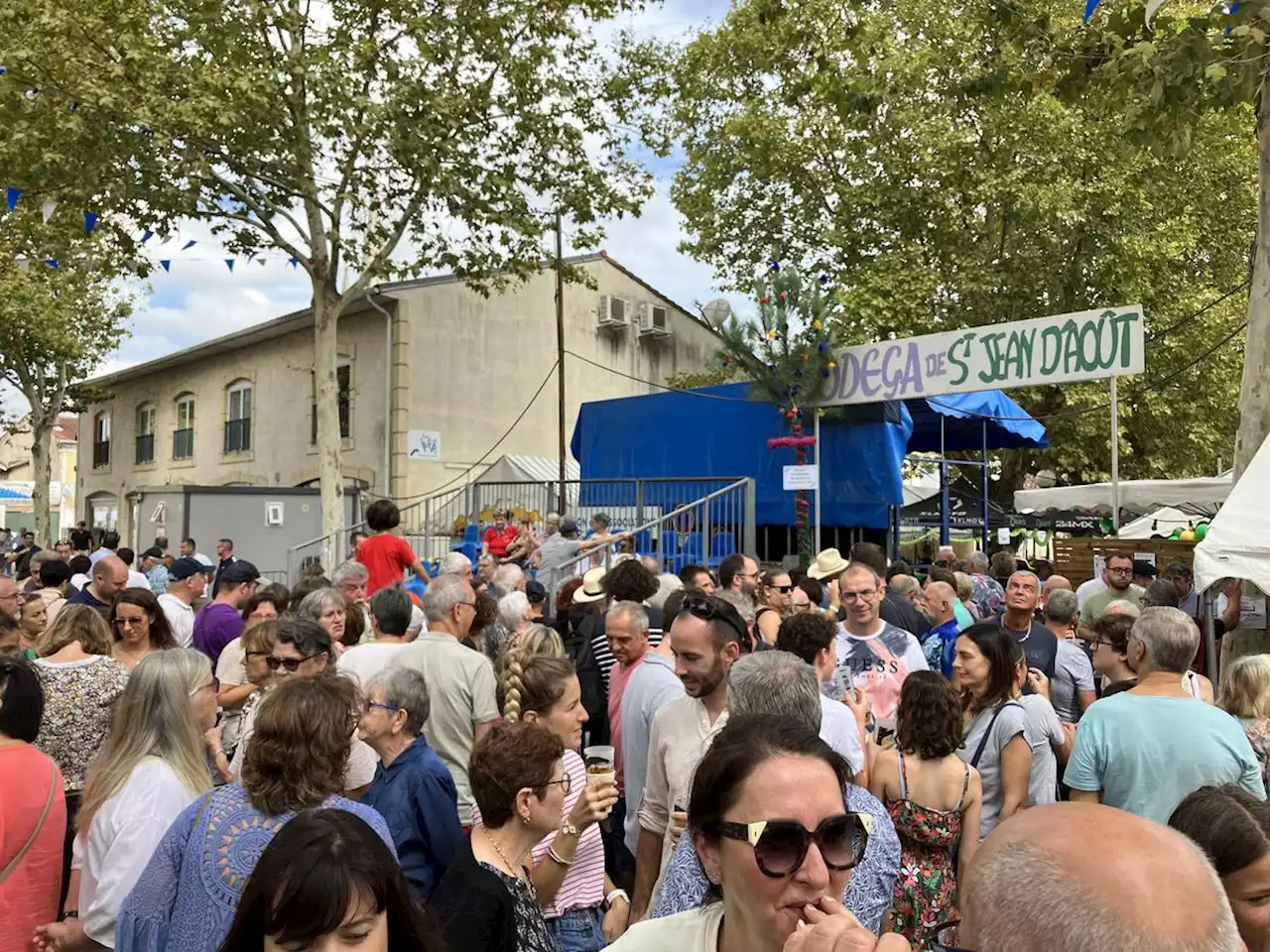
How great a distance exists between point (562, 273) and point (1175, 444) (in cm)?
1414

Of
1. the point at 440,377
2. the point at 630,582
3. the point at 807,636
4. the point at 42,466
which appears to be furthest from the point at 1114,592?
the point at 42,466

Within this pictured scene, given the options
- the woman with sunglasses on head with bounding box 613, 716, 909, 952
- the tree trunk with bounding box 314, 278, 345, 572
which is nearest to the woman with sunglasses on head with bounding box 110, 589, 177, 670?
the woman with sunglasses on head with bounding box 613, 716, 909, 952

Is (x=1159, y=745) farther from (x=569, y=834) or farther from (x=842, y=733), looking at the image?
(x=569, y=834)

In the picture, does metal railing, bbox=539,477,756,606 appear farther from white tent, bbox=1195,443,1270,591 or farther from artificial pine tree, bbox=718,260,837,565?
white tent, bbox=1195,443,1270,591

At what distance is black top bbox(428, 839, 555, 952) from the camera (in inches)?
99.6

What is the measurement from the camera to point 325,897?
192cm

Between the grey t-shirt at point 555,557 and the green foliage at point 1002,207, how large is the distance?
11.0m

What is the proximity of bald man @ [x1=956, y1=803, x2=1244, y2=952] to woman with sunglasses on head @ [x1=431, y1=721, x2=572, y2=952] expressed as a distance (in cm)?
155

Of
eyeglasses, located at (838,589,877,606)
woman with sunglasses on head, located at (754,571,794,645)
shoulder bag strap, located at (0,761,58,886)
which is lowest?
shoulder bag strap, located at (0,761,58,886)

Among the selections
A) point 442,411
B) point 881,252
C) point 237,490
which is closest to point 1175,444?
point 881,252

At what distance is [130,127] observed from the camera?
619 inches

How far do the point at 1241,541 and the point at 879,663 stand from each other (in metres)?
2.58

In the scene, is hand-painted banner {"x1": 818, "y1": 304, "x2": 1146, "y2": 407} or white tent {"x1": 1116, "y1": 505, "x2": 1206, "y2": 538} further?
white tent {"x1": 1116, "y1": 505, "x2": 1206, "y2": 538}

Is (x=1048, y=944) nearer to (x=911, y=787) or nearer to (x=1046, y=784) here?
(x=911, y=787)
